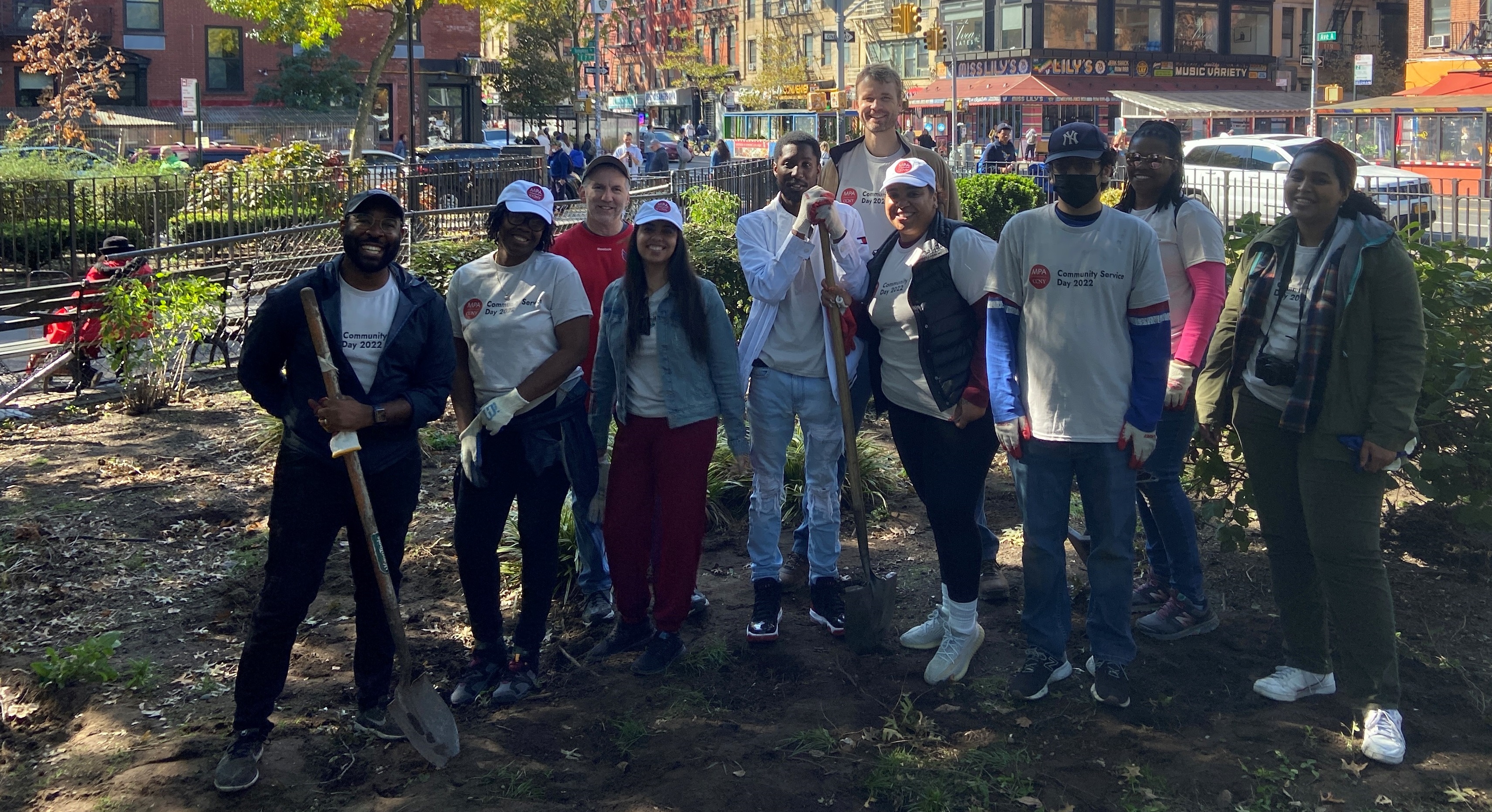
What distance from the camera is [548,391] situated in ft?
15.7

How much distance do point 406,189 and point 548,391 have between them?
1535 cm

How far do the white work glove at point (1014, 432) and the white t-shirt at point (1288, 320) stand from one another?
0.84 m

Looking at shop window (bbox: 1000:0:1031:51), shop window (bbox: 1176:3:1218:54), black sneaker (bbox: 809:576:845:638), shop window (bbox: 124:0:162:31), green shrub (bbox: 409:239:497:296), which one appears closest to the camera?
black sneaker (bbox: 809:576:845:638)

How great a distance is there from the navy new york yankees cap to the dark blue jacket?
2.18 m

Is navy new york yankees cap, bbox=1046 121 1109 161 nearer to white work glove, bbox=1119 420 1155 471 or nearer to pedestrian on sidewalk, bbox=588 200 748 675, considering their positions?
white work glove, bbox=1119 420 1155 471

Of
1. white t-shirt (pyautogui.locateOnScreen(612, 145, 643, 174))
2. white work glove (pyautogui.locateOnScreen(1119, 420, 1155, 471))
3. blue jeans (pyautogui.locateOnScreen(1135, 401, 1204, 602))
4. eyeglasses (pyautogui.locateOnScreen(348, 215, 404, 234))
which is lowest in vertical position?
blue jeans (pyautogui.locateOnScreen(1135, 401, 1204, 602))

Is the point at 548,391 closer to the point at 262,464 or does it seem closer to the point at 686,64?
the point at 262,464

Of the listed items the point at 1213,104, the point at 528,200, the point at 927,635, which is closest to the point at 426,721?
the point at 528,200

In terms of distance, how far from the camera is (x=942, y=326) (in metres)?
4.81

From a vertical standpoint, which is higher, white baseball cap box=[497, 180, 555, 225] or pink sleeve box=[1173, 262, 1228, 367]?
white baseball cap box=[497, 180, 555, 225]

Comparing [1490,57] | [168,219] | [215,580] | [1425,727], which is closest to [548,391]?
[215,580]

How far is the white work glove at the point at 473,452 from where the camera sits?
4691 millimetres

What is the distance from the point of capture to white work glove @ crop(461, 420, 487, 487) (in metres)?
4.69

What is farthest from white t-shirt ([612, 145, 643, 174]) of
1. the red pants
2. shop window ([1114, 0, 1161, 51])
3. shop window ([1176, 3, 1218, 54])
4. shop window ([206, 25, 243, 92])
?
shop window ([1176, 3, 1218, 54])
